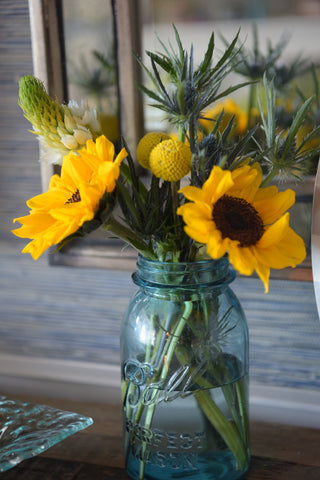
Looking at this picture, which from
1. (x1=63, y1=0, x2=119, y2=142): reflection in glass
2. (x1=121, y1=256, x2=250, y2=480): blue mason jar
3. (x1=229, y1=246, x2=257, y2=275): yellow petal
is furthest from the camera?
(x1=63, y1=0, x2=119, y2=142): reflection in glass

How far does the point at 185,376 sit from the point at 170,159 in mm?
203

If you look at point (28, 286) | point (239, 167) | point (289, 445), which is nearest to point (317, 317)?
point (289, 445)

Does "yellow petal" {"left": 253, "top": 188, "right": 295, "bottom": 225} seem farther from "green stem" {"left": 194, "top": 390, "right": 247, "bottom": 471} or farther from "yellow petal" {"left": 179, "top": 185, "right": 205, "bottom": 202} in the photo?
"green stem" {"left": 194, "top": 390, "right": 247, "bottom": 471}

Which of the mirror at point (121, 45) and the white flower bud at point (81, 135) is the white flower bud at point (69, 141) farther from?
the mirror at point (121, 45)

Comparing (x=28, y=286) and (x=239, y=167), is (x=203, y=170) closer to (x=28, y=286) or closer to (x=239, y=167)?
(x=239, y=167)

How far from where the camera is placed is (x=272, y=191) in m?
0.45

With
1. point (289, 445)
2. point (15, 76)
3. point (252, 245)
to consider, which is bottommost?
point (289, 445)

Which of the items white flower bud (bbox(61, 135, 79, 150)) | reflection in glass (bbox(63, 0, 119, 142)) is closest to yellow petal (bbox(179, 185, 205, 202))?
white flower bud (bbox(61, 135, 79, 150))

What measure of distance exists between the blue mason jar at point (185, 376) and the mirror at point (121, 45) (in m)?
0.13

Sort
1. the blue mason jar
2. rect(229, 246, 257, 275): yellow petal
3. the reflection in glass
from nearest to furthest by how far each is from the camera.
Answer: rect(229, 246, 257, 275): yellow petal
the blue mason jar
the reflection in glass

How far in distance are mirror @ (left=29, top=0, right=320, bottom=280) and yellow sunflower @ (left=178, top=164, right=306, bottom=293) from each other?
0.16 m

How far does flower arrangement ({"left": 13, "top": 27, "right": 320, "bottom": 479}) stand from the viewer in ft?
1.30

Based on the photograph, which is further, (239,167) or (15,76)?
(15,76)

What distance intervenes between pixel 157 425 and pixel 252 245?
220 mm
